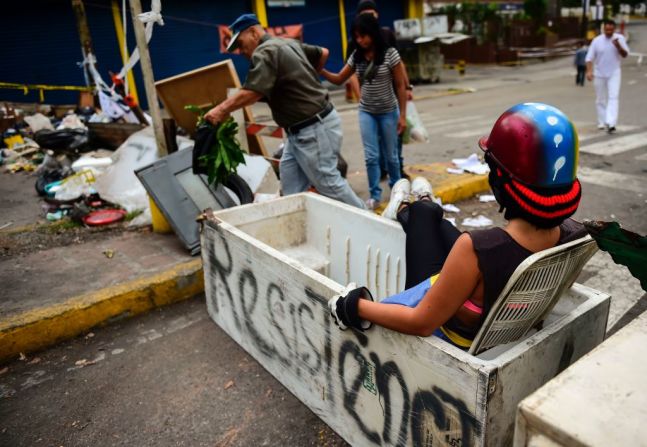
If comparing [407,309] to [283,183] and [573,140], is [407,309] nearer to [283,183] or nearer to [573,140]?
[573,140]

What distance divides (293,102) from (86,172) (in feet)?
10.9

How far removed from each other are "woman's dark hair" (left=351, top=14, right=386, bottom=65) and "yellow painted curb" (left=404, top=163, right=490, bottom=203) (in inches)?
58.8

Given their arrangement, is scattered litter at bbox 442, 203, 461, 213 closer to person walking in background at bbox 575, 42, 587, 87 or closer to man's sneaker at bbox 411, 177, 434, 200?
man's sneaker at bbox 411, 177, 434, 200

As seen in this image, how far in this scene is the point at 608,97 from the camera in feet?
28.0

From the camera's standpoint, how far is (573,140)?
1.62 metres

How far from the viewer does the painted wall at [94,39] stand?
44.7 feet

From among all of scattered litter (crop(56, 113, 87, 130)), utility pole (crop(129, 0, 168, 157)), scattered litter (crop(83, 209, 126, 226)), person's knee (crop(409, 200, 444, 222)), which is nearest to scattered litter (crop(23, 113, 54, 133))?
scattered litter (crop(56, 113, 87, 130))

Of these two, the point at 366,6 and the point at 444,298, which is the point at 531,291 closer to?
the point at 444,298

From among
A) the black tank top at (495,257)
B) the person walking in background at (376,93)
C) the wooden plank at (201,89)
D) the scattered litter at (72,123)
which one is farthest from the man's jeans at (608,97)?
the scattered litter at (72,123)

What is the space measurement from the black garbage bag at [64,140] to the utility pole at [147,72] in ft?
12.3

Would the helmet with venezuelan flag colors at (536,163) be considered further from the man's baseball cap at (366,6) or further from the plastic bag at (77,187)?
the plastic bag at (77,187)

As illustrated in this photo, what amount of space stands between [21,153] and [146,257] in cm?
573

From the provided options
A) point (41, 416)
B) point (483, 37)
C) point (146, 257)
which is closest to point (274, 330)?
point (41, 416)

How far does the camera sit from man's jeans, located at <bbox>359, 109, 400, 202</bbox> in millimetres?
4969
